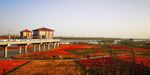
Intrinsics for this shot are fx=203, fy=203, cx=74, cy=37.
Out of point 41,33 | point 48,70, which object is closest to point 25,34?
point 41,33

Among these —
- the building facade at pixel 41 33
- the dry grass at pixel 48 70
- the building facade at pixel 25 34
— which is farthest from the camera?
the building facade at pixel 25 34

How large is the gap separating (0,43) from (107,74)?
31.8 metres

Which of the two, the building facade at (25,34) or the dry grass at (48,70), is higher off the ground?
the building facade at (25,34)

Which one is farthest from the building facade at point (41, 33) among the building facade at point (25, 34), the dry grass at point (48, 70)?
the dry grass at point (48, 70)

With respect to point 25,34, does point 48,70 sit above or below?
below

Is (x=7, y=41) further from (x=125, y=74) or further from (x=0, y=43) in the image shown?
(x=125, y=74)

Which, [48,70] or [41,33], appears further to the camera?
[41,33]

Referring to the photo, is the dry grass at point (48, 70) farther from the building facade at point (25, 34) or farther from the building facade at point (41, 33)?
the building facade at point (25, 34)

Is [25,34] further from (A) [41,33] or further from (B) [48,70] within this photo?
(B) [48,70]

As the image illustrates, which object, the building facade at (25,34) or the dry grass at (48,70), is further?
the building facade at (25,34)

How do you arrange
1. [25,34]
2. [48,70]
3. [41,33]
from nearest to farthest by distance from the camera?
[48,70]
[41,33]
[25,34]

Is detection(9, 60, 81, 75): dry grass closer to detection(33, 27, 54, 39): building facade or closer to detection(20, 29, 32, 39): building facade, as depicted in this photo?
detection(33, 27, 54, 39): building facade

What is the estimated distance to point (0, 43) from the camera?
53406 millimetres

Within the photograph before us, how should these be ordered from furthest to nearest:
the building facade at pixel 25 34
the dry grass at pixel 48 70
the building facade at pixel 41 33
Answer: the building facade at pixel 25 34
the building facade at pixel 41 33
the dry grass at pixel 48 70
